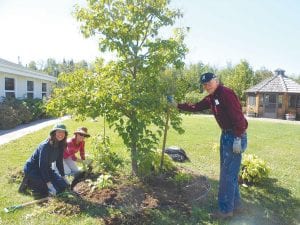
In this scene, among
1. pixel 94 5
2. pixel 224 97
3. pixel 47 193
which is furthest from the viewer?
pixel 94 5

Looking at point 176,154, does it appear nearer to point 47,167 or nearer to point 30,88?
point 47,167

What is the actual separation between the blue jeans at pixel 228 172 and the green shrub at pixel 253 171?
169 cm

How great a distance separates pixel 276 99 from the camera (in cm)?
3225

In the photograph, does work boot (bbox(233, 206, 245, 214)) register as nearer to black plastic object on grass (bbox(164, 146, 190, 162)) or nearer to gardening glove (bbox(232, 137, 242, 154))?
gardening glove (bbox(232, 137, 242, 154))

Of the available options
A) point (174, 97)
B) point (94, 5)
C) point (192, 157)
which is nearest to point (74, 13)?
point (94, 5)

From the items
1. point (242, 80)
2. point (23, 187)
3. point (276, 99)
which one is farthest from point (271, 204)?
point (242, 80)

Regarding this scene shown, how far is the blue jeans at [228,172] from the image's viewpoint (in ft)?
16.1

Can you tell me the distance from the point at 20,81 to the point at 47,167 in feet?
57.0

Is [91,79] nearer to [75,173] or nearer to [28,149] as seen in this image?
[75,173]

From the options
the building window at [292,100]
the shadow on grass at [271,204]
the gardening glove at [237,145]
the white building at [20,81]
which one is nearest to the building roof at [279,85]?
the building window at [292,100]

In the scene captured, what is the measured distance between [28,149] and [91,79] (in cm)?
507

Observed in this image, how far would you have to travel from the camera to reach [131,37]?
5.87m

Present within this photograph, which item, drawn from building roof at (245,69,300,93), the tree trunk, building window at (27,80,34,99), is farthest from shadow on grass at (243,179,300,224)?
building roof at (245,69,300,93)

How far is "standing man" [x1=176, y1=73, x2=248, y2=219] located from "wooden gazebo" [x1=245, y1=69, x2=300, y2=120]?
91.8 ft
